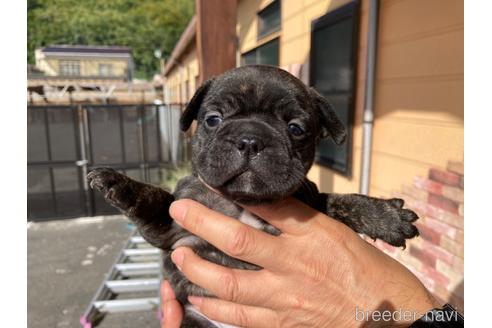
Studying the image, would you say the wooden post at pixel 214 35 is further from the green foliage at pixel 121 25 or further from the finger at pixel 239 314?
the green foliage at pixel 121 25

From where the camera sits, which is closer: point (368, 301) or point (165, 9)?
point (368, 301)

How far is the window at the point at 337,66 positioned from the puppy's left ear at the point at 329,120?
1.59 meters

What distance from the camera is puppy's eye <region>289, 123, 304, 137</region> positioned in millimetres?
1957

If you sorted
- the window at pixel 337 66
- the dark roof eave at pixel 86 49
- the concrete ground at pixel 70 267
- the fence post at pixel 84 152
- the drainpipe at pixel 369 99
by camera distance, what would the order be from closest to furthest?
the drainpipe at pixel 369 99, the window at pixel 337 66, the concrete ground at pixel 70 267, the fence post at pixel 84 152, the dark roof eave at pixel 86 49

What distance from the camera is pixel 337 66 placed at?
168 inches

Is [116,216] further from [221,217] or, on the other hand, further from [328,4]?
[221,217]

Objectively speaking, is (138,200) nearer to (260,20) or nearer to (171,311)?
(171,311)

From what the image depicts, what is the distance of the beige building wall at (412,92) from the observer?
2.79 meters

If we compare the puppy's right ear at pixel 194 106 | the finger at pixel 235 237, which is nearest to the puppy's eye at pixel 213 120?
the puppy's right ear at pixel 194 106

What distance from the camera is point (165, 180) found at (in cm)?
833

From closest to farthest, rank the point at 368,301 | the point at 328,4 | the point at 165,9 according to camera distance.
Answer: the point at 368,301 → the point at 328,4 → the point at 165,9

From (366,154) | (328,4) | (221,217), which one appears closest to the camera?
(221,217)

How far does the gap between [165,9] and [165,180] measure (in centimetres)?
3117

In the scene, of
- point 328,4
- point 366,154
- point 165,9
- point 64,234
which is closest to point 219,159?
point 366,154
